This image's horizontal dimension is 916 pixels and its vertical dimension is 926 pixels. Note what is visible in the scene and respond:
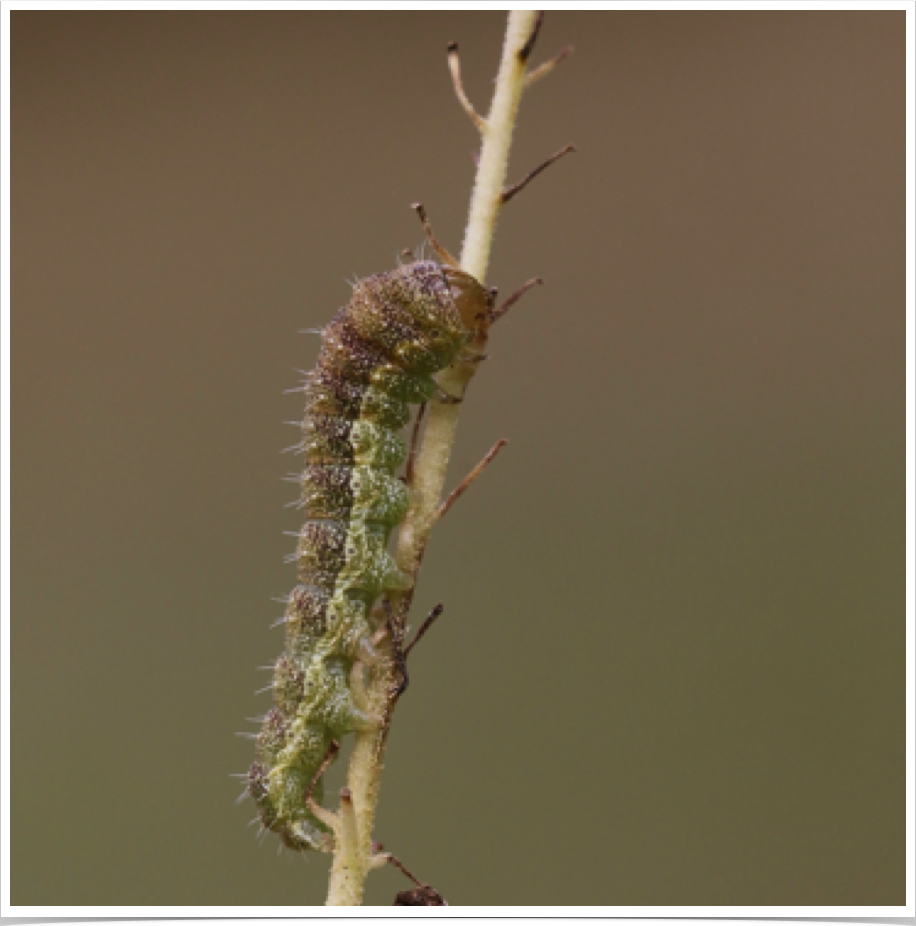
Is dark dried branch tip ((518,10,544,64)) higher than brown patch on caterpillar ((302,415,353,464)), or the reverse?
dark dried branch tip ((518,10,544,64))

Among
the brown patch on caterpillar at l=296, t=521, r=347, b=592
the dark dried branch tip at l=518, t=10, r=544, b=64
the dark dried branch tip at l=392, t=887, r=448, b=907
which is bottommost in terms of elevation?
the dark dried branch tip at l=392, t=887, r=448, b=907

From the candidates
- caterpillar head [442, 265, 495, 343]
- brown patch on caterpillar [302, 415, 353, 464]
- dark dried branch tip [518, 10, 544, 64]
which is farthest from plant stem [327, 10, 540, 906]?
brown patch on caterpillar [302, 415, 353, 464]

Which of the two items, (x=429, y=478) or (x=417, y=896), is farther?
(x=429, y=478)

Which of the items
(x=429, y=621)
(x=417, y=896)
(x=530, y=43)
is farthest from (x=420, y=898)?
(x=530, y=43)

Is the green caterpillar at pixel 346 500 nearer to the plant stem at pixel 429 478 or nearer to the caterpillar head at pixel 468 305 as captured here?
the caterpillar head at pixel 468 305

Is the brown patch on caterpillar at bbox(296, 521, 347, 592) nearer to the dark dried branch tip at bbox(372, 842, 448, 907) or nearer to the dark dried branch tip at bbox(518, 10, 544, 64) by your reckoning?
the dark dried branch tip at bbox(372, 842, 448, 907)

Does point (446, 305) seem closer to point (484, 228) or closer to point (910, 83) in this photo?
point (484, 228)

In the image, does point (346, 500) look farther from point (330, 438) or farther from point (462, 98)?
point (462, 98)
